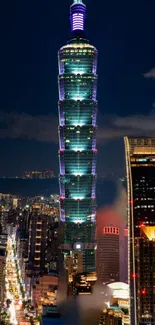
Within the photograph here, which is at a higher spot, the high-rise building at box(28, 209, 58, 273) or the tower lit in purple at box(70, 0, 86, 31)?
the tower lit in purple at box(70, 0, 86, 31)

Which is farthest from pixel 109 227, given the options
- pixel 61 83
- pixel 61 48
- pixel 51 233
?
pixel 61 48

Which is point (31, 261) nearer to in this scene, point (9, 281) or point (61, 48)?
point (9, 281)

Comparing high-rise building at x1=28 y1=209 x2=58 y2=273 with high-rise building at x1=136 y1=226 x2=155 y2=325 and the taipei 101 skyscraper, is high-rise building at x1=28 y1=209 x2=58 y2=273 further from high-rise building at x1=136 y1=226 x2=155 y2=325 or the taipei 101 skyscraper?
high-rise building at x1=136 y1=226 x2=155 y2=325

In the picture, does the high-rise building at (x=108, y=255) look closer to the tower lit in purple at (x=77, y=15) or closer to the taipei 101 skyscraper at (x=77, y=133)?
the taipei 101 skyscraper at (x=77, y=133)

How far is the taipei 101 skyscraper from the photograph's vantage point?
20.3 metres

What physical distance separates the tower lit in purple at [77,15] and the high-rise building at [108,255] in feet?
26.1

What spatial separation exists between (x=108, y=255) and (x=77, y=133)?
15.8 feet

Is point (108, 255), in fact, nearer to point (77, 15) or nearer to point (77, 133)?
point (77, 133)

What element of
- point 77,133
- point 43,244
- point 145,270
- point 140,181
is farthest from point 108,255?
point 145,270

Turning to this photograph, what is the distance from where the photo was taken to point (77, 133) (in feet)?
66.7

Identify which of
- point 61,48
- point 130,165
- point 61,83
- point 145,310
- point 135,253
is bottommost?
point 145,310

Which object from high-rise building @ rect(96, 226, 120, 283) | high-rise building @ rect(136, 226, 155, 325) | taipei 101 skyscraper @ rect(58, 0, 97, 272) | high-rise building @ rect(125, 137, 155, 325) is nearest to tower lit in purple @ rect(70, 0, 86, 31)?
taipei 101 skyscraper @ rect(58, 0, 97, 272)

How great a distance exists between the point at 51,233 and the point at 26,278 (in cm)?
407

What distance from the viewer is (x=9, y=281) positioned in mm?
17203
